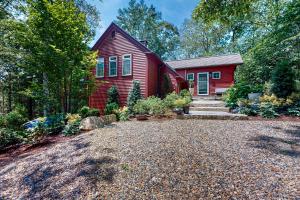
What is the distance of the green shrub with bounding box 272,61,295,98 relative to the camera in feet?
24.0

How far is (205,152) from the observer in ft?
11.5

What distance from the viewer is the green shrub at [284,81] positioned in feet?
24.0

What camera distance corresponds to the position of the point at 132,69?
11.4 m

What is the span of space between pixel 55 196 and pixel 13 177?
4.87ft

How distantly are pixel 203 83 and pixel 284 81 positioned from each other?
7.25m

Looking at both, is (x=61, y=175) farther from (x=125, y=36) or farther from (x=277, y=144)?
(x=125, y=36)

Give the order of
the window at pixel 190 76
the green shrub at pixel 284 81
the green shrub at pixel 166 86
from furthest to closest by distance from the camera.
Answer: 1. the window at pixel 190 76
2. the green shrub at pixel 166 86
3. the green shrub at pixel 284 81

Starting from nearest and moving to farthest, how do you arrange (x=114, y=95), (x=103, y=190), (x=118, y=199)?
(x=118, y=199) < (x=103, y=190) < (x=114, y=95)

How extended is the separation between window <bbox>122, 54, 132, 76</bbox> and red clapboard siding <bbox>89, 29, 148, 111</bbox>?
0.23 metres

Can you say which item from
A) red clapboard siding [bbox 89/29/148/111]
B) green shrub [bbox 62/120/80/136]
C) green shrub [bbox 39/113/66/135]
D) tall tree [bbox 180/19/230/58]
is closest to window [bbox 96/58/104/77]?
red clapboard siding [bbox 89/29/148/111]

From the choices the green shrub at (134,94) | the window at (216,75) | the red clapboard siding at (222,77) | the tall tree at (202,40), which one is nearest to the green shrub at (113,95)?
the green shrub at (134,94)

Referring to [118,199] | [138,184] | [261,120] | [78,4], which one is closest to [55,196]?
[118,199]

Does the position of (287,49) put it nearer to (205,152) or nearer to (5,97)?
(205,152)

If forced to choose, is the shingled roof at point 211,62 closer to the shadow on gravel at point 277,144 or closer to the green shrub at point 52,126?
the shadow on gravel at point 277,144
